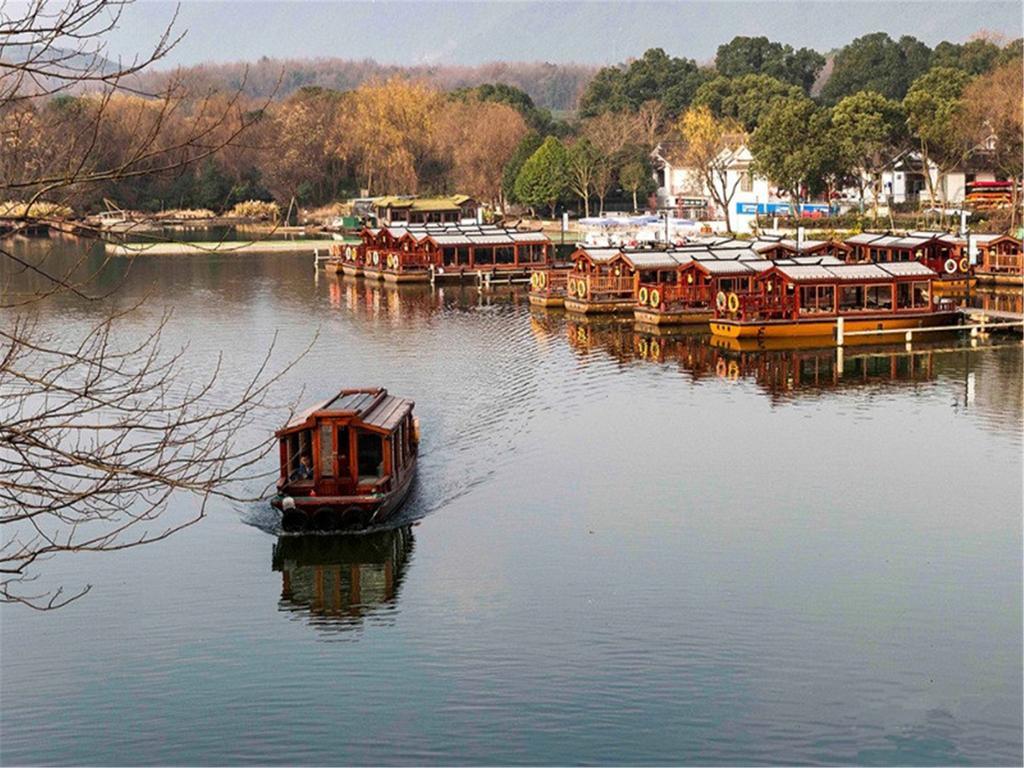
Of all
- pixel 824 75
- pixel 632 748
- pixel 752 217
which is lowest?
pixel 632 748

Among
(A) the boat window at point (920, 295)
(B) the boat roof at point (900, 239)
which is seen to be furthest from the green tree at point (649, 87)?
(A) the boat window at point (920, 295)

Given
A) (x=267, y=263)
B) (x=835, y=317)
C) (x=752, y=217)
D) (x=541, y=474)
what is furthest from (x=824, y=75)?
(x=541, y=474)

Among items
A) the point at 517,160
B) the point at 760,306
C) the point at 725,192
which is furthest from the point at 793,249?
the point at 517,160

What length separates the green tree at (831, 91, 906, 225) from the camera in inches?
2795

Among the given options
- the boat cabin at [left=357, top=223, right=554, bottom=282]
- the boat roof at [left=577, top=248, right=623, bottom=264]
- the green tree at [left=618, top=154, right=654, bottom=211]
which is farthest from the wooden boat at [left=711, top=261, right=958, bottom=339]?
the green tree at [left=618, top=154, right=654, bottom=211]

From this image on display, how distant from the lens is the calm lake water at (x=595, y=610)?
14.5 m

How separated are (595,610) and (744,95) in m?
81.4

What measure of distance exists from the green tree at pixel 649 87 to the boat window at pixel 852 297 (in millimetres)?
67474

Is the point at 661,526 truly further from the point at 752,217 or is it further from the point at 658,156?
the point at 658,156

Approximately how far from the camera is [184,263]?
237 feet

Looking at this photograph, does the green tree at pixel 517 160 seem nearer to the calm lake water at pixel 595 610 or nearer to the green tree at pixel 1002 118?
the green tree at pixel 1002 118

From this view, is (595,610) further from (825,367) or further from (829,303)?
(829,303)

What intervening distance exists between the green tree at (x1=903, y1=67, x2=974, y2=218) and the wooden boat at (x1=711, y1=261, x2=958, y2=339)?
29.6 meters

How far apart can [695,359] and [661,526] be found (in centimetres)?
1680
